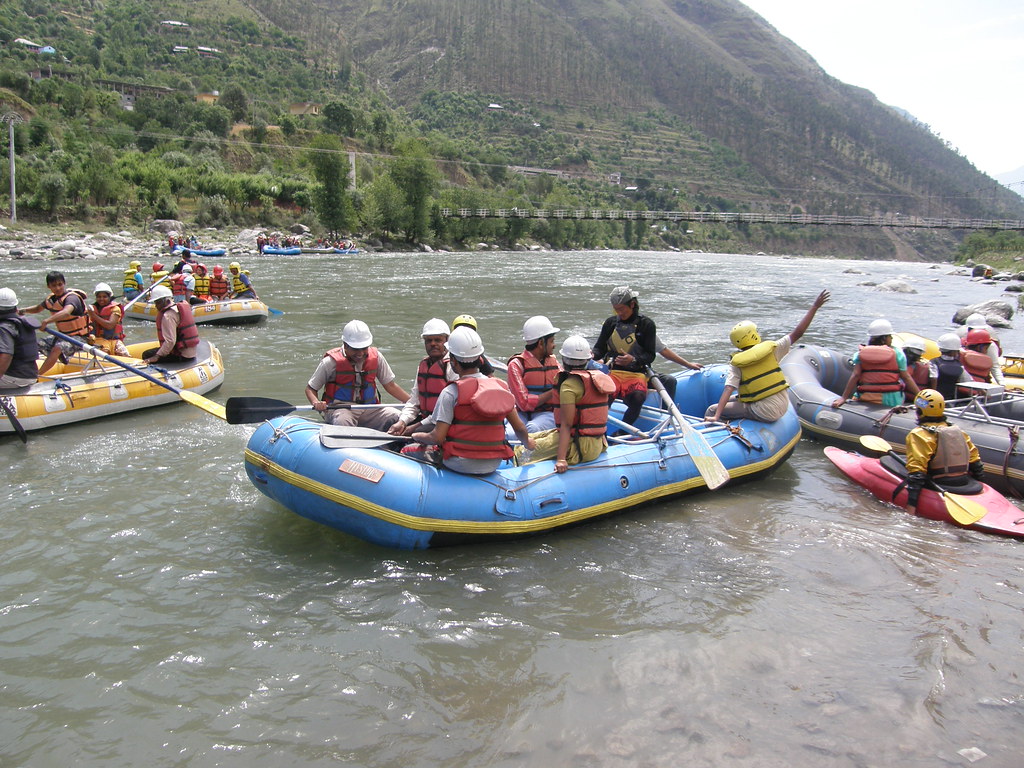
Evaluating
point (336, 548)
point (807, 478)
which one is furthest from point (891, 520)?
point (336, 548)

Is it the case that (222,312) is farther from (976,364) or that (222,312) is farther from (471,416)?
(976,364)

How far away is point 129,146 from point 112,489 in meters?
57.9

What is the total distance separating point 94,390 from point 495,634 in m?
6.25

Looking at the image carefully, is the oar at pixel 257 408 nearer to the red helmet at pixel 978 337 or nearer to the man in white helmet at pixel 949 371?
the man in white helmet at pixel 949 371

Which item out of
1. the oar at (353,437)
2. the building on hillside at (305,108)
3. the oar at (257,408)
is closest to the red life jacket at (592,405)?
Answer: the oar at (353,437)

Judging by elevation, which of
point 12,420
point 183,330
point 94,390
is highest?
point 183,330

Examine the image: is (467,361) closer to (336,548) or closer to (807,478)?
(336,548)

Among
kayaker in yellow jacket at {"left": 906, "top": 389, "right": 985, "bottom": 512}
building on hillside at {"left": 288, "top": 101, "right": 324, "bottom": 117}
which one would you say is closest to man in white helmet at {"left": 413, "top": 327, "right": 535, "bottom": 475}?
kayaker in yellow jacket at {"left": 906, "top": 389, "right": 985, "bottom": 512}

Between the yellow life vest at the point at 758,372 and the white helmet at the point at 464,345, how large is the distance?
9.96ft

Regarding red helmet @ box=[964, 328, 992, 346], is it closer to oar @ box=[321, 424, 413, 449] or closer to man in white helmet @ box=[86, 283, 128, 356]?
oar @ box=[321, 424, 413, 449]

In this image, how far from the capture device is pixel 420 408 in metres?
5.70

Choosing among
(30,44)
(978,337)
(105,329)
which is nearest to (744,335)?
(978,337)

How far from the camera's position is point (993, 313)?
1902 cm

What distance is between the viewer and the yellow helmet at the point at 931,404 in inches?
226
